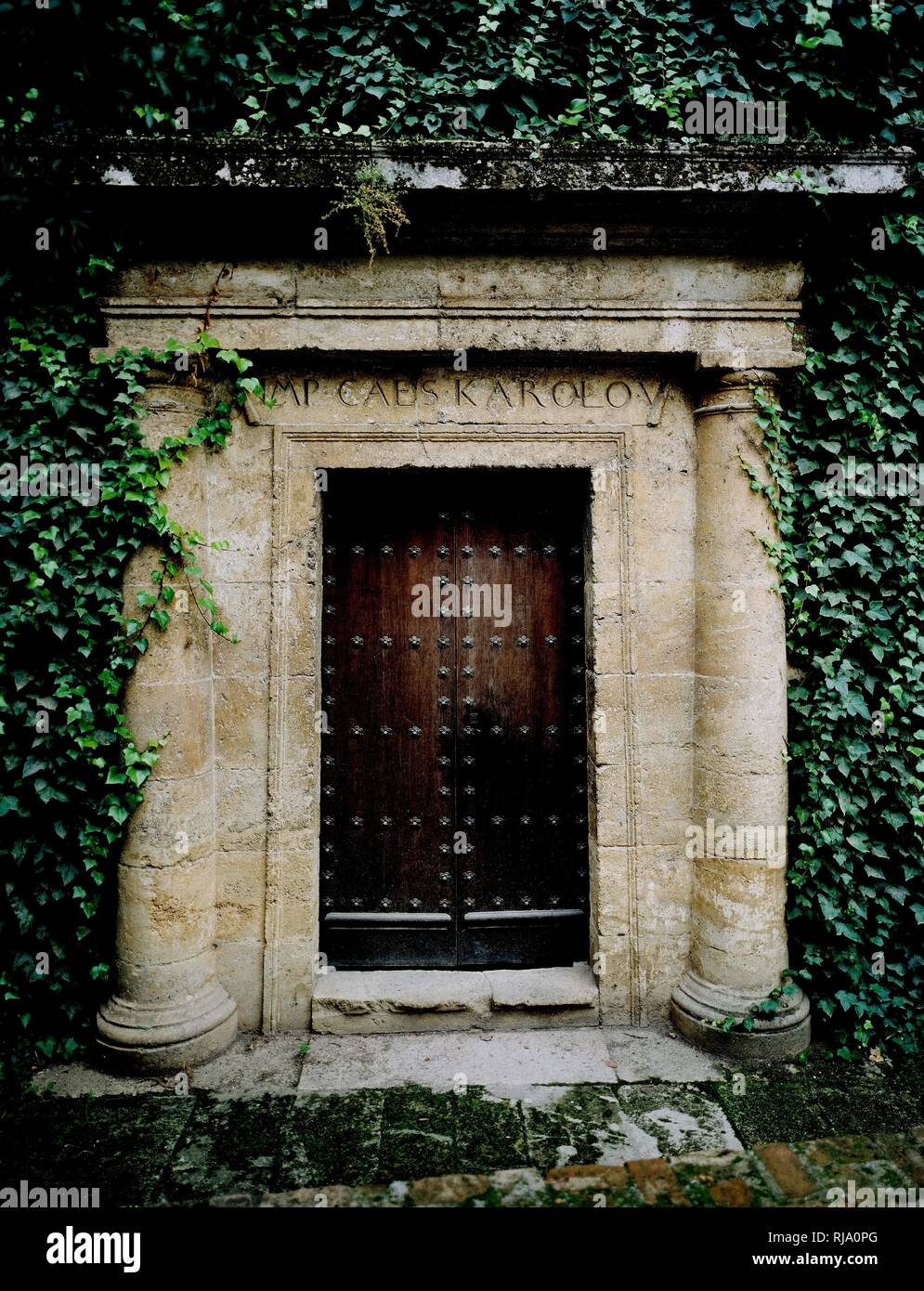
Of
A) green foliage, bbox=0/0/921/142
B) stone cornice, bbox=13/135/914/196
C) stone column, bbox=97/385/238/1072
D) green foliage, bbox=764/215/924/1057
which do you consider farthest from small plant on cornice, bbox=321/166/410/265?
green foliage, bbox=764/215/924/1057

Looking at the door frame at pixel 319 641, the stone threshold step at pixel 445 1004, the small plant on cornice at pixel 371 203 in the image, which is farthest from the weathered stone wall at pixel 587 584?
the small plant on cornice at pixel 371 203

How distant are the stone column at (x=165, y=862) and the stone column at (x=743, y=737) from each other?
229cm

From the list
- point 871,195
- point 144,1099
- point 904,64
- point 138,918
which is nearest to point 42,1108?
point 144,1099

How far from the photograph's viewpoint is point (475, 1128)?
297 cm

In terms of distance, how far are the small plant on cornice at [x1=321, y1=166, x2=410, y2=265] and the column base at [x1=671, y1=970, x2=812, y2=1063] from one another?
A: 3.61 m

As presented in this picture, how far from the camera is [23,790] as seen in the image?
3.44 metres

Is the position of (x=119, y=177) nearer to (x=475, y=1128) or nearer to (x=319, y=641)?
(x=319, y=641)

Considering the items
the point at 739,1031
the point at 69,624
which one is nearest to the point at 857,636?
the point at 739,1031

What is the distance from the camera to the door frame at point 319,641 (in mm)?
3605

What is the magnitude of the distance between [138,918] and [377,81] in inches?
154

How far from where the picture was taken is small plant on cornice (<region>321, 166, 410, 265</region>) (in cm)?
321

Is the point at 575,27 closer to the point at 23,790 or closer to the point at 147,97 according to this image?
the point at 147,97
